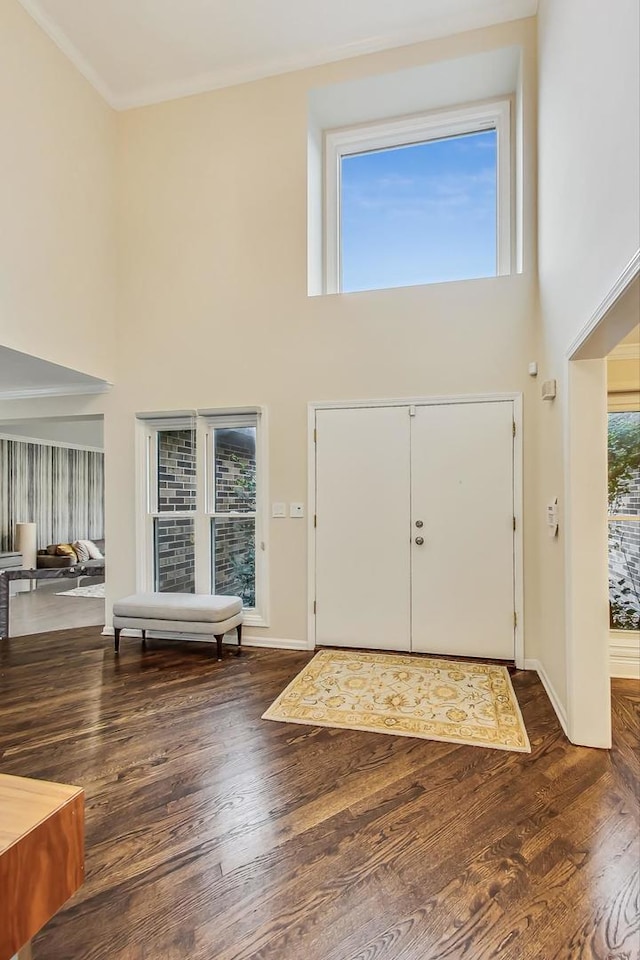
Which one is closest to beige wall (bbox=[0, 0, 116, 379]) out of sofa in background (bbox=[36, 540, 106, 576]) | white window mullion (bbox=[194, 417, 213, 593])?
white window mullion (bbox=[194, 417, 213, 593])

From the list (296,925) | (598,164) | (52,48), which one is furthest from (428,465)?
(52,48)

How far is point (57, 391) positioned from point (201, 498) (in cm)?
175

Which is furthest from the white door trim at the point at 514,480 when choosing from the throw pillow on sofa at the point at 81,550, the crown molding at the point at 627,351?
the throw pillow on sofa at the point at 81,550

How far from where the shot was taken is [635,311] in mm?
1840

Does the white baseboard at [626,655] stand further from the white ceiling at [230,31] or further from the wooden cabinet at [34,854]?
the white ceiling at [230,31]

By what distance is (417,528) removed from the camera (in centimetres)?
383

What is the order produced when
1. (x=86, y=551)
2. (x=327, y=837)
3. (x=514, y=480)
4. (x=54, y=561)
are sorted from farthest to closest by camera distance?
(x=86, y=551), (x=54, y=561), (x=514, y=480), (x=327, y=837)

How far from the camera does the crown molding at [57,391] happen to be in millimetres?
4508

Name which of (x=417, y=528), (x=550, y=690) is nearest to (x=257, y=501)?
(x=417, y=528)

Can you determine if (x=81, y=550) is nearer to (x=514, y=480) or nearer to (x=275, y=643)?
(x=275, y=643)

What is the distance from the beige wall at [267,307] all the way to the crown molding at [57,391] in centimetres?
16

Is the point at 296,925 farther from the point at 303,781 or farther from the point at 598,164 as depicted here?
the point at 598,164

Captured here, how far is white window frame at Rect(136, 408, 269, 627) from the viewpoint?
415 cm

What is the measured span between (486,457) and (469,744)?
2.03 meters
